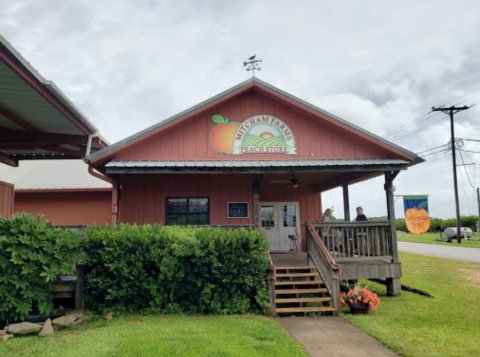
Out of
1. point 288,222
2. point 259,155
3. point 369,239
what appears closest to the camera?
point 369,239

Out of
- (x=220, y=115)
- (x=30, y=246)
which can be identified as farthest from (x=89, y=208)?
(x=30, y=246)

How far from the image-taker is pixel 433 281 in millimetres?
13039

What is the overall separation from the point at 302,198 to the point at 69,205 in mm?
10198

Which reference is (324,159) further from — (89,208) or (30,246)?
(89,208)

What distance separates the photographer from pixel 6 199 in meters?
9.66

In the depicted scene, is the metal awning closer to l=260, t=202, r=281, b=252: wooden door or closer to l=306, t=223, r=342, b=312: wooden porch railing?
l=306, t=223, r=342, b=312: wooden porch railing

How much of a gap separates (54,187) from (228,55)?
934 centimetres

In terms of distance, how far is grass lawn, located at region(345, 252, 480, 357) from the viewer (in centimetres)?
621

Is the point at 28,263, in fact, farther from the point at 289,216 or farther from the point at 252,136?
the point at 289,216

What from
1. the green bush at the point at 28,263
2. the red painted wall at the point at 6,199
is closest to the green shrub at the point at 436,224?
the red painted wall at the point at 6,199

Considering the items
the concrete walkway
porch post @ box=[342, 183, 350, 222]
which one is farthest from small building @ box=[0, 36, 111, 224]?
porch post @ box=[342, 183, 350, 222]

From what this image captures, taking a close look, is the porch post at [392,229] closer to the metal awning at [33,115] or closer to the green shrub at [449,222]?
the metal awning at [33,115]

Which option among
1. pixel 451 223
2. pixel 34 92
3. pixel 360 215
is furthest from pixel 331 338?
pixel 451 223

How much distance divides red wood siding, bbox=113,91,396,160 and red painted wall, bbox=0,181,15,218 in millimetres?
3550
